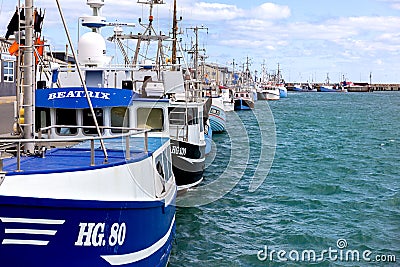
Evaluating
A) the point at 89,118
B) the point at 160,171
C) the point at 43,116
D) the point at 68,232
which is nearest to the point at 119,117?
the point at 89,118

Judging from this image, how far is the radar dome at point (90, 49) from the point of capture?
55.9ft

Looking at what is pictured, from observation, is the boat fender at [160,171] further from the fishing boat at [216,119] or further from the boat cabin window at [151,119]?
the fishing boat at [216,119]

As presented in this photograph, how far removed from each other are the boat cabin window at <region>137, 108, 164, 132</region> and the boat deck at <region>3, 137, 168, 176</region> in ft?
9.86

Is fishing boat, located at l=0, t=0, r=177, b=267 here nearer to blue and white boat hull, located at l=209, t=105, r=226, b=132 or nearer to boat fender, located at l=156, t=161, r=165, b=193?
boat fender, located at l=156, t=161, r=165, b=193

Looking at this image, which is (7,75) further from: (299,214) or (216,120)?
(299,214)

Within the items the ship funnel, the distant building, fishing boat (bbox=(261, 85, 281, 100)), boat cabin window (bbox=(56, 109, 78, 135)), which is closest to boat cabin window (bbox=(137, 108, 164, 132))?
boat cabin window (bbox=(56, 109, 78, 135))

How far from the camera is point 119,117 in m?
14.4

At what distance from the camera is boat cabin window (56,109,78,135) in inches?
544

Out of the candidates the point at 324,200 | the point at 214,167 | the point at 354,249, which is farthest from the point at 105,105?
the point at 214,167

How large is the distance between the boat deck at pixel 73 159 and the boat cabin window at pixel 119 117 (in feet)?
7.03

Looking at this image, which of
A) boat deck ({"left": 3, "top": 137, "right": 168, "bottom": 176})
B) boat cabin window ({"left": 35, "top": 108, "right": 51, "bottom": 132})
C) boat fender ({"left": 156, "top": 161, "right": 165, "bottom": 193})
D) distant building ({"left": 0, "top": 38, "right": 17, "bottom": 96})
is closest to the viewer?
boat deck ({"left": 3, "top": 137, "right": 168, "bottom": 176})

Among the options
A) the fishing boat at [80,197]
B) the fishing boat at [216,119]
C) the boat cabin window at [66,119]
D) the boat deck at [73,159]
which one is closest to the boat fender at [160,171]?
the fishing boat at [80,197]

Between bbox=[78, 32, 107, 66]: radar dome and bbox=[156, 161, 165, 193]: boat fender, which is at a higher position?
bbox=[78, 32, 107, 66]: radar dome

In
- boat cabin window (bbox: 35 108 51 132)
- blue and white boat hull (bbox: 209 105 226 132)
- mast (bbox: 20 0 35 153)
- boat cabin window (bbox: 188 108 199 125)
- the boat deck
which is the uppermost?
mast (bbox: 20 0 35 153)
